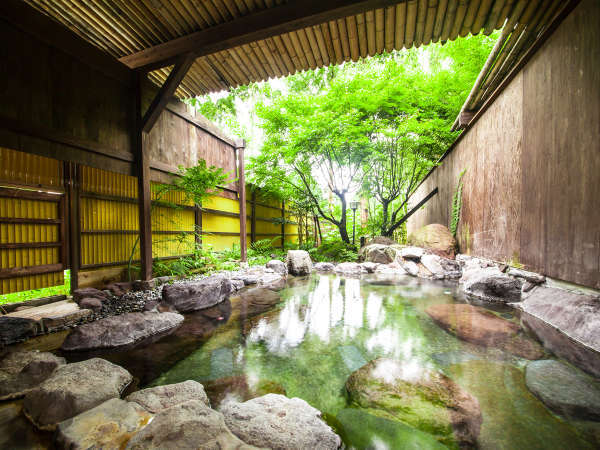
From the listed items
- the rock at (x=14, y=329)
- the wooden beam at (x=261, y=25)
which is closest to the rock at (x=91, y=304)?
the rock at (x=14, y=329)

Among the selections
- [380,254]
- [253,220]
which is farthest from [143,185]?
[380,254]

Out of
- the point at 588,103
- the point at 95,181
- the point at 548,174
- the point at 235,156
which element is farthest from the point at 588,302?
the point at 235,156

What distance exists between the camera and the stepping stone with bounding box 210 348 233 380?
195 centimetres

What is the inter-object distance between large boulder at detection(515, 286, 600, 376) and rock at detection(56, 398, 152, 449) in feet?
10.4

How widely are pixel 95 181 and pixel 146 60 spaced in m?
2.09

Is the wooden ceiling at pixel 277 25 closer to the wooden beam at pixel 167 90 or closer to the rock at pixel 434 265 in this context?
the wooden beam at pixel 167 90

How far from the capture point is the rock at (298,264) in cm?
680

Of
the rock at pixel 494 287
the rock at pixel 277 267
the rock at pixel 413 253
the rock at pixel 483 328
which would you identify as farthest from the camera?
the rock at pixel 413 253

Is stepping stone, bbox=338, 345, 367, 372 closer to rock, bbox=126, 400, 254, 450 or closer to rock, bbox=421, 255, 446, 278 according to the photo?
rock, bbox=126, 400, 254, 450

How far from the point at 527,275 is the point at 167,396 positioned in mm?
4642

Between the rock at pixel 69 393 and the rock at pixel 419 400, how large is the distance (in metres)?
1.61

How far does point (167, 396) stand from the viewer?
1511 millimetres

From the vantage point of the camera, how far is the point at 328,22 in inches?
123

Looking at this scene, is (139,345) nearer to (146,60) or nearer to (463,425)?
(463,425)
